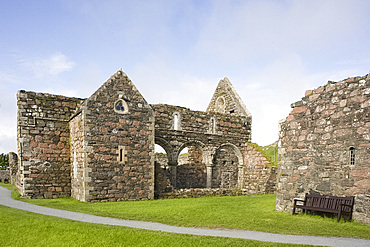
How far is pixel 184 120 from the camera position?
760 inches

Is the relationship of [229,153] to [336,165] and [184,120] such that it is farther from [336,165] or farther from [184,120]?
[336,165]

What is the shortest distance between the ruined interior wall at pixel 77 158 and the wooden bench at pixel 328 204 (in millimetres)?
9520

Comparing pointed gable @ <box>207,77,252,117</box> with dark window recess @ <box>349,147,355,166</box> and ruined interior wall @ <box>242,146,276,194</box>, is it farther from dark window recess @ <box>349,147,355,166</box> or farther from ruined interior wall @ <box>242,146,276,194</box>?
dark window recess @ <box>349,147,355,166</box>

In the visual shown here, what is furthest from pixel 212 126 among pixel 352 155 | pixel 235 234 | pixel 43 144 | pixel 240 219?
pixel 235 234

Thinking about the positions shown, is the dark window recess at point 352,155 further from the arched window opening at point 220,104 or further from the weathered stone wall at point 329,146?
the arched window opening at point 220,104

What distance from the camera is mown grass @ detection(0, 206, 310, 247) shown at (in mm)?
6816

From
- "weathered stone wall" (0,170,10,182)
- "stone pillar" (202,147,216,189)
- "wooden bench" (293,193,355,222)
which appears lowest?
"weathered stone wall" (0,170,10,182)

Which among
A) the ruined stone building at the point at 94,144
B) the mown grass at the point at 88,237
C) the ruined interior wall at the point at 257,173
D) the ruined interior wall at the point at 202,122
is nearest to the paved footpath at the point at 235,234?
the mown grass at the point at 88,237

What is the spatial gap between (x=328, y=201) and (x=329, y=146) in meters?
1.87

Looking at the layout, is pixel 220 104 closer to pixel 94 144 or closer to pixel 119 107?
pixel 119 107

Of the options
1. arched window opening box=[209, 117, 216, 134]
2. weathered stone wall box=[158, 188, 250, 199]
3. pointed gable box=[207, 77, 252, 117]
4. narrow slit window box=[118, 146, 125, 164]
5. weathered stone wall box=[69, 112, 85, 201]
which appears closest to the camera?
weathered stone wall box=[69, 112, 85, 201]

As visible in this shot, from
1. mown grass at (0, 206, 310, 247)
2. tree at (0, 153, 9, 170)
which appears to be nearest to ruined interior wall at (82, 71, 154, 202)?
mown grass at (0, 206, 310, 247)

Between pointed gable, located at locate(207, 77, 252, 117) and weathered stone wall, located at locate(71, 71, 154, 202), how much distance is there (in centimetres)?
935

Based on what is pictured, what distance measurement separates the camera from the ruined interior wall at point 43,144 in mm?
15172
